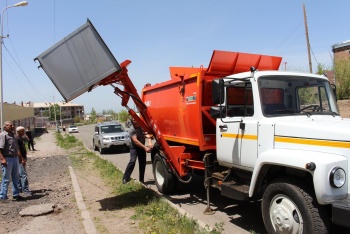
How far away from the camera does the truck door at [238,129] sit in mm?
4982

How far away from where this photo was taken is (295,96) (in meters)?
5.16

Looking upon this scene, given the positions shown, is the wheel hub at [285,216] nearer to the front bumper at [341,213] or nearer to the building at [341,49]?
the front bumper at [341,213]

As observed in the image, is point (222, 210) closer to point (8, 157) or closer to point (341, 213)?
point (341, 213)

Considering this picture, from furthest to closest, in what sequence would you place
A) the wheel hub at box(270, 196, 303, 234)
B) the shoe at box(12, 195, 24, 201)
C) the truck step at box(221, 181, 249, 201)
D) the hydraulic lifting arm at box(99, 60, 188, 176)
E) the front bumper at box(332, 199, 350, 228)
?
the shoe at box(12, 195, 24, 201) < the hydraulic lifting arm at box(99, 60, 188, 176) < the truck step at box(221, 181, 249, 201) < the wheel hub at box(270, 196, 303, 234) < the front bumper at box(332, 199, 350, 228)

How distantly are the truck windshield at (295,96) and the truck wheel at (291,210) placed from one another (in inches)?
44.9

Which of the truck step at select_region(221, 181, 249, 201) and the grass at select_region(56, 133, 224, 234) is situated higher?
the truck step at select_region(221, 181, 249, 201)

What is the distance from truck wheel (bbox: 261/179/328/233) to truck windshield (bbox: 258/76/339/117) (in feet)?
3.74

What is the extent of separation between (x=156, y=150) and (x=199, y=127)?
2324mm

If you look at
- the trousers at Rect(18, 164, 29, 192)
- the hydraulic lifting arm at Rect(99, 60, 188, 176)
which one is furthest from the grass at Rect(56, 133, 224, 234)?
the trousers at Rect(18, 164, 29, 192)

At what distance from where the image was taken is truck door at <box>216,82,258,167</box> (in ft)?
16.3

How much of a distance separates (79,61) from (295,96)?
3930mm

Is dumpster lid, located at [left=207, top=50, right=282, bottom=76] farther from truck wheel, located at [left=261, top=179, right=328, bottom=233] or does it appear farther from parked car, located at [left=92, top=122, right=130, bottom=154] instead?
parked car, located at [left=92, top=122, right=130, bottom=154]

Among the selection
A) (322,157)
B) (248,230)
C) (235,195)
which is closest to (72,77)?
(235,195)

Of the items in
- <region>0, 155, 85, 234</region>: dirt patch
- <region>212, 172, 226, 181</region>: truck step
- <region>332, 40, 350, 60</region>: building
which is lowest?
<region>0, 155, 85, 234</region>: dirt patch
